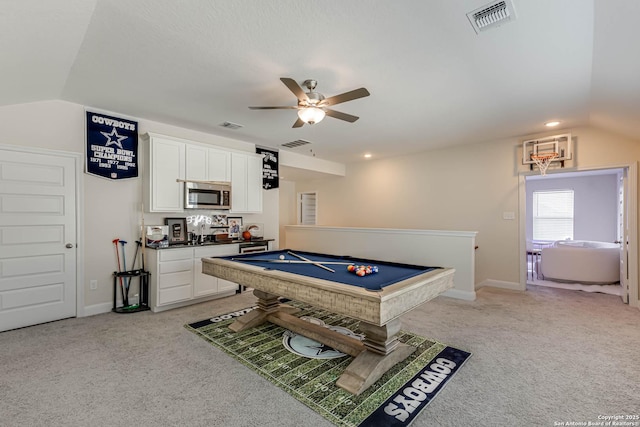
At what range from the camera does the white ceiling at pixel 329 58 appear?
78.6 inches

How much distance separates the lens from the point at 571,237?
26.4ft

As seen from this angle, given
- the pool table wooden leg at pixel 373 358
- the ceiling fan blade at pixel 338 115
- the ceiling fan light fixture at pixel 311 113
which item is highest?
the ceiling fan blade at pixel 338 115

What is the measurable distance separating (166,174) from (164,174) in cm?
3

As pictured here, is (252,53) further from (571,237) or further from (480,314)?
(571,237)

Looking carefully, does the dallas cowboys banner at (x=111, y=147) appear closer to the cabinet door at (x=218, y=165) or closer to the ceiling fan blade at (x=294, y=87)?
the cabinet door at (x=218, y=165)

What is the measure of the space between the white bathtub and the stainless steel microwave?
6.07m

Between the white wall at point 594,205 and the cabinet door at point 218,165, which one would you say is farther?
the white wall at point 594,205

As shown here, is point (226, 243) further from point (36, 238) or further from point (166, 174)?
point (36, 238)

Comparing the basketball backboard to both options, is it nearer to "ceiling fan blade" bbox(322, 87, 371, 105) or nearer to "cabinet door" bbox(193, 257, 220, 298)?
"ceiling fan blade" bbox(322, 87, 371, 105)

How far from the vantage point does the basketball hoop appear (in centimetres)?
479

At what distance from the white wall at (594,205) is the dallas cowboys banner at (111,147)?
8928 millimetres

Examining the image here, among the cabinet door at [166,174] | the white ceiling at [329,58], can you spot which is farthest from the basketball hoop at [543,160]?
the cabinet door at [166,174]

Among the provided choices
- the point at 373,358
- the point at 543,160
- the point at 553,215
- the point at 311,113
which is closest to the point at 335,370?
the point at 373,358

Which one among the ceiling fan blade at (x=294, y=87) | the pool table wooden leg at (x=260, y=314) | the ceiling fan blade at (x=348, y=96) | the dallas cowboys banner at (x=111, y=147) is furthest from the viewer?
the dallas cowboys banner at (x=111, y=147)
